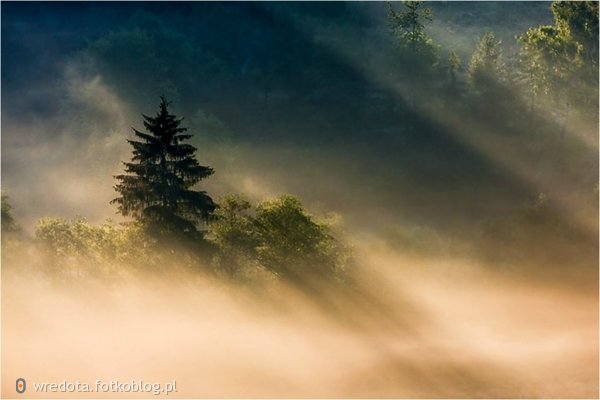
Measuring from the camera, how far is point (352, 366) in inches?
1453

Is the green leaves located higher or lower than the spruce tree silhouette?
lower

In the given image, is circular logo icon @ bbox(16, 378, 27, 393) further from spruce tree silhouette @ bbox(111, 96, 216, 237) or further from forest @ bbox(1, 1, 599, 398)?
spruce tree silhouette @ bbox(111, 96, 216, 237)

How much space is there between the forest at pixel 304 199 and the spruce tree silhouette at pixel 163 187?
11 centimetres

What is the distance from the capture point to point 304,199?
74.1 m

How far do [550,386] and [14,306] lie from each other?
94.3 feet

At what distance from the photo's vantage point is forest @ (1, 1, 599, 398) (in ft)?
114

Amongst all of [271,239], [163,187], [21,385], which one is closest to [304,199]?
[271,239]

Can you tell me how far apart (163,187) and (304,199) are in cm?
4073

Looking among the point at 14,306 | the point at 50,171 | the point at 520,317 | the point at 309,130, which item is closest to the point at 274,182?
the point at 309,130

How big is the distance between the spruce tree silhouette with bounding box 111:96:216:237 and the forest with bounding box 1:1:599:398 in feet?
0.38

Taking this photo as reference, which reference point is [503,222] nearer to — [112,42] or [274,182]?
[274,182]

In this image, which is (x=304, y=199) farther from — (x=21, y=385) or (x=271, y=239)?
(x=21, y=385)

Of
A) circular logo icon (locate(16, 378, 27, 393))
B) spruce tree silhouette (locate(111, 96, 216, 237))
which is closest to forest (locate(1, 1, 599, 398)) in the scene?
spruce tree silhouette (locate(111, 96, 216, 237))

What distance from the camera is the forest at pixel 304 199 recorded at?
1364 inches
